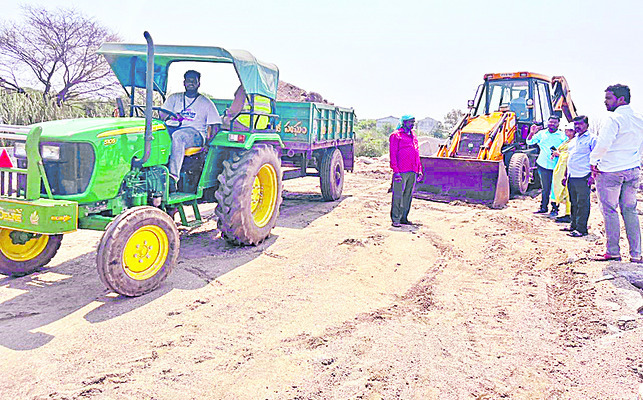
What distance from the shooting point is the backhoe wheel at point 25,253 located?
4.96m

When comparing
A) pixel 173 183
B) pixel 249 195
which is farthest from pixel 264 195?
pixel 173 183

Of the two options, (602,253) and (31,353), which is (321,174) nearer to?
(602,253)

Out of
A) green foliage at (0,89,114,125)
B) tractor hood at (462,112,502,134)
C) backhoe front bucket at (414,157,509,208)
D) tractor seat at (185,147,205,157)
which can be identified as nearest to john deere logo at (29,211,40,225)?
tractor seat at (185,147,205,157)

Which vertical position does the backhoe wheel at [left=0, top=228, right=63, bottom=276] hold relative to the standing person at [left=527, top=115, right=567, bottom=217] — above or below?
below

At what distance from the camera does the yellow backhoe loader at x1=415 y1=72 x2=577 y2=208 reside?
989 centimetres

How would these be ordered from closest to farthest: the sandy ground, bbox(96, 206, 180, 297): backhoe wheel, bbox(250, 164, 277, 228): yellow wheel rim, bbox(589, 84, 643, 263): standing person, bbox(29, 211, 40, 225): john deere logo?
1. the sandy ground
2. bbox(29, 211, 40, 225): john deere logo
3. bbox(96, 206, 180, 297): backhoe wheel
4. bbox(589, 84, 643, 263): standing person
5. bbox(250, 164, 277, 228): yellow wheel rim

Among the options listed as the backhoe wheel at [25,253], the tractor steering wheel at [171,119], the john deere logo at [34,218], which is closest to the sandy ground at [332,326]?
the backhoe wheel at [25,253]

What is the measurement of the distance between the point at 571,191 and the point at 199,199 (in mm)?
5187

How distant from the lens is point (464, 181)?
1014cm

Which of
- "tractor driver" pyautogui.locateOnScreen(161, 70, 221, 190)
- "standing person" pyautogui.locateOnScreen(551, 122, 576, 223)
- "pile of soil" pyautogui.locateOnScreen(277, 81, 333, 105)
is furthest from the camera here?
"pile of soil" pyautogui.locateOnScreen(277, 81, 333, 105)

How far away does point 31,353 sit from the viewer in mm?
3615

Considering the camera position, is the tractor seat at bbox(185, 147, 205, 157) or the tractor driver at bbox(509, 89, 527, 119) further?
the tractor driver at bbox(509, 89, 527, 119)

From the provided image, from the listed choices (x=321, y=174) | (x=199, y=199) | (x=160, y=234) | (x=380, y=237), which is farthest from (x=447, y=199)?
(x=160, y=234)

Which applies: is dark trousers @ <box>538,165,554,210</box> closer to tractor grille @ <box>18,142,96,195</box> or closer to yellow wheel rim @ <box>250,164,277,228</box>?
yellow wheel rim @ <box>250,164,277,228</box>
